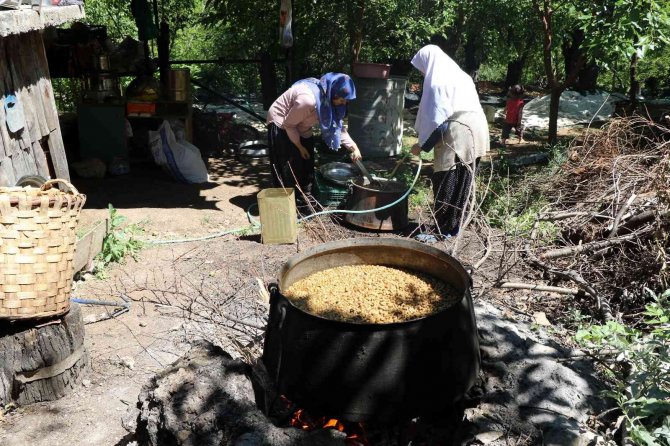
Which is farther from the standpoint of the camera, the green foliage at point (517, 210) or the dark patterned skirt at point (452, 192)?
the dark patterned skirt at point (452, 192)

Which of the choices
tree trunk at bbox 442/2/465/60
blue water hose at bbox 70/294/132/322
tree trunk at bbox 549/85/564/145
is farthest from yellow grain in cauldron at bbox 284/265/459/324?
tree trunk at bbox 442/2/465/60

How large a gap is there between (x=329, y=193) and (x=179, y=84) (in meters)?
3.50

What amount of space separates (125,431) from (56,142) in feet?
11.7

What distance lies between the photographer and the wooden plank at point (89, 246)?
5.28m

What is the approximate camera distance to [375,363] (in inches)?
90.8

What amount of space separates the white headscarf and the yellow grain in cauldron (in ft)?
10.5

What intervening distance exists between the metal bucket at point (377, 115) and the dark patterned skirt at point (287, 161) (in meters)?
3.33

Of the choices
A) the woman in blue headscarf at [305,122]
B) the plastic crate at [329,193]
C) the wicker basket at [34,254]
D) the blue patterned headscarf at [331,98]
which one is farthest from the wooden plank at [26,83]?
the plastic crate at [329,193]

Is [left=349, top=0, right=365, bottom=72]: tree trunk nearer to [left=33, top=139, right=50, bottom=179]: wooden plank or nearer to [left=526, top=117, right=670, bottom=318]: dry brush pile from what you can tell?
[left=526, top=117, right=670, bottom=318]: dry brush pile

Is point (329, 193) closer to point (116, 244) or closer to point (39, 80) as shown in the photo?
point (116, 244)

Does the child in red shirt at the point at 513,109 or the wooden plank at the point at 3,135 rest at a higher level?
the wooden plank at the point at 3,135

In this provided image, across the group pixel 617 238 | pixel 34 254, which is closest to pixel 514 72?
pixel 617 238

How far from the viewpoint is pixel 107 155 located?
30.1 feet

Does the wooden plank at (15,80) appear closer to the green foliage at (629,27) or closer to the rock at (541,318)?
the rock at (541,318)
